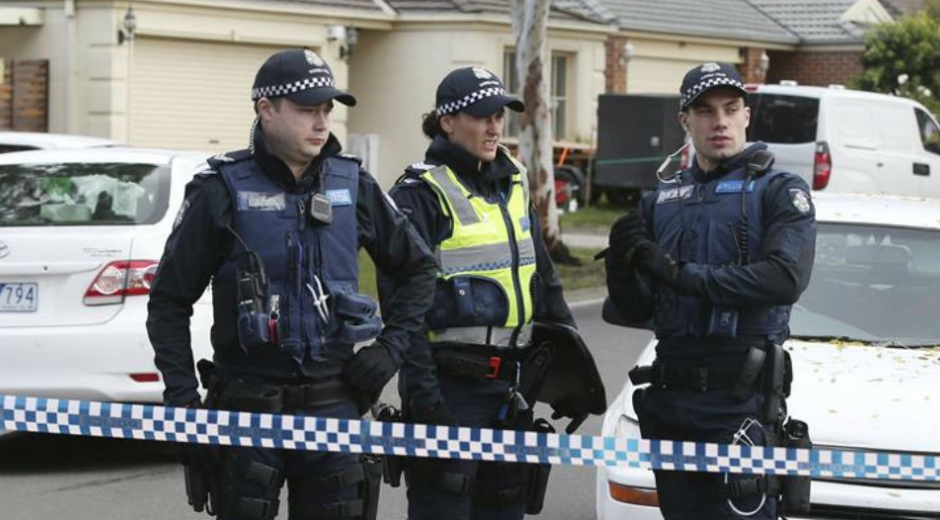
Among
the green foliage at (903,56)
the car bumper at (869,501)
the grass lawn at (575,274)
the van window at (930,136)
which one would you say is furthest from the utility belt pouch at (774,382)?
the green foliage at (903,56)

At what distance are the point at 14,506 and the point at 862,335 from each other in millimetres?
3807

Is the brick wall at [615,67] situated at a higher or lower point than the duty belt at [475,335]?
higher

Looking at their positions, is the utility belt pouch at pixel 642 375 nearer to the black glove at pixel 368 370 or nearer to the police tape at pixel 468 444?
the police tape at pixel 468 444

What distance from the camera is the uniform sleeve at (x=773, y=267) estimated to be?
512 cm

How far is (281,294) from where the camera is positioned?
4.96m

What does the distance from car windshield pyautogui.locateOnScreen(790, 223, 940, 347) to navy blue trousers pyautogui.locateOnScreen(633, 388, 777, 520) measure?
2.14 meters

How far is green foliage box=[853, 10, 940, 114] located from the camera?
3266 cm

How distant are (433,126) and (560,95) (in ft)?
77.8

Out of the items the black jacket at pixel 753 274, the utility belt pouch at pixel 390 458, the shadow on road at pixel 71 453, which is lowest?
the shadow on road at pixel 71 453

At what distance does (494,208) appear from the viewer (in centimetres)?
563

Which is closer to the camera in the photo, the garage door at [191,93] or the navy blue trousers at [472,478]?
the navy blue trousers at [472,478]

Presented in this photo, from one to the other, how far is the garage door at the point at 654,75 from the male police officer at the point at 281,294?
26.3m

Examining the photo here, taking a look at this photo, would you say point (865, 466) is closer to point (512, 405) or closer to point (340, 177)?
point (512, 405)

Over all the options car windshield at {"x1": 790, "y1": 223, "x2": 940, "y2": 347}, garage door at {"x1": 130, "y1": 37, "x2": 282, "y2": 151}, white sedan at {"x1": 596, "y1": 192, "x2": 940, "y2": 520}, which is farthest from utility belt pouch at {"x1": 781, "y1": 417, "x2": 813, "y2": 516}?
garage door at {"x1": 130, "y1": 37, "x2": 282, "y2": 151}
